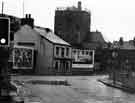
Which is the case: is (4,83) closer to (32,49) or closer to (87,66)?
(32,49)

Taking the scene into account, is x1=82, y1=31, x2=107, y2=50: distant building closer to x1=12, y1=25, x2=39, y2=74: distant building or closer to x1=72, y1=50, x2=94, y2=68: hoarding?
x1=72, y1=50, x2=94, y2=68: hoarding

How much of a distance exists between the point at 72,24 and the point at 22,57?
37484 millimetres

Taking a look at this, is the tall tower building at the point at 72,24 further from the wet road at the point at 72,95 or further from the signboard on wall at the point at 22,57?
the wet road at the point at 72,95

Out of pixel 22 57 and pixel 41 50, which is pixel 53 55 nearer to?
pixel 41 50

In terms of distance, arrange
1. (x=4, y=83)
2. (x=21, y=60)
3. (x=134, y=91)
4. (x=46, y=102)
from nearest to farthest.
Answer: (x=4, y=83)
(x=46, y=102)
(x=134, y=91)
(x=21, y=60)

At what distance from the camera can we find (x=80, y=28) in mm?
93375

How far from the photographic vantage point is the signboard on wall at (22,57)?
189ft

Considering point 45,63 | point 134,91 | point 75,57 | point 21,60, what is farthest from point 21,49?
point 134,91

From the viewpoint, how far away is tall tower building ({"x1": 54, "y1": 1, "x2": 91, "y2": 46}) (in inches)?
3676

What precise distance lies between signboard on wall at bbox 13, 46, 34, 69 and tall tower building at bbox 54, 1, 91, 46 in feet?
108

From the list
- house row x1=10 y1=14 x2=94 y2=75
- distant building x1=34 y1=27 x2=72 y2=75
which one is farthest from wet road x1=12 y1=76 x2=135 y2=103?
distant building x1=34 y1=27 x2=72 y2=75

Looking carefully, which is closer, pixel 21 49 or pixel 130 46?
pixel 21 49

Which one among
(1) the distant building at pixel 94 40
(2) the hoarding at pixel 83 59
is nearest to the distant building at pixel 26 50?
(2) the hoarding at pixel 83 59

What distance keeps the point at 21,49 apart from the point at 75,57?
74.5 ft
